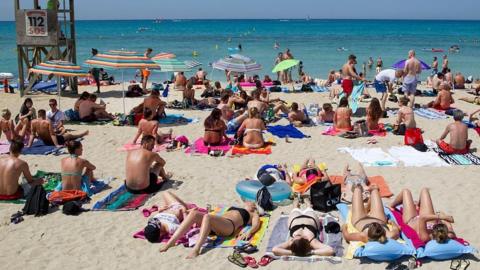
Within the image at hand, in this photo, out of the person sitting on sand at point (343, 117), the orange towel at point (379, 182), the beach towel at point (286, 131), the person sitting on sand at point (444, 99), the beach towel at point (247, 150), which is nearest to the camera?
the orange towel at point (379, 182)

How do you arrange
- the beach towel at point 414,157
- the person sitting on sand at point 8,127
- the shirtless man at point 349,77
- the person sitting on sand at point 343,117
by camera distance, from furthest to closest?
the shirtless man at point 349,77, the person sitting on sand at point 343,117, the person sitting on sand at point 8,127, the beach towel at point 414,157

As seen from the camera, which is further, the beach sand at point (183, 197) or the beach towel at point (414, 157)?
the beach towel at point (414, 157)

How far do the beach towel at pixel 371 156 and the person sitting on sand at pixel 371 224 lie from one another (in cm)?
271

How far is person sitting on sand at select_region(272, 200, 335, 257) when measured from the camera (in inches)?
200

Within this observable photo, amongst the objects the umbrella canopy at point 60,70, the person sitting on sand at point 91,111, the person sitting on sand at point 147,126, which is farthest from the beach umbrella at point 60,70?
the person sitting on sand at point 147,126

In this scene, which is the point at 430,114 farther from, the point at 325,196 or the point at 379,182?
the point at 325,196

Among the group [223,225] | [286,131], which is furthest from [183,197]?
[286,131]

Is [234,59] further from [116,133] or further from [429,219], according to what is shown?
[429,219]

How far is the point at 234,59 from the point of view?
1370 cm

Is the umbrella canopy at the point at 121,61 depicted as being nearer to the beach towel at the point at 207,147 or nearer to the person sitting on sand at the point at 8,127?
the person sitting on sand at the point at 8,127

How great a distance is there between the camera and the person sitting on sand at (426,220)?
5086 millimetres

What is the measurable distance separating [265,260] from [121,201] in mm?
2388

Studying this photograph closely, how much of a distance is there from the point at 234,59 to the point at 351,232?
29.4ft

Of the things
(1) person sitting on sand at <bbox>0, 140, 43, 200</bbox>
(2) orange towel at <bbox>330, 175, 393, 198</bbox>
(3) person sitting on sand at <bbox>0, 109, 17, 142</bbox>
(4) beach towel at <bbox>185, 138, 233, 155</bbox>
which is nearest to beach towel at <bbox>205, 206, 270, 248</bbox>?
(2) orange towel at <bbox>330, 175, 393, 198</bbox>
